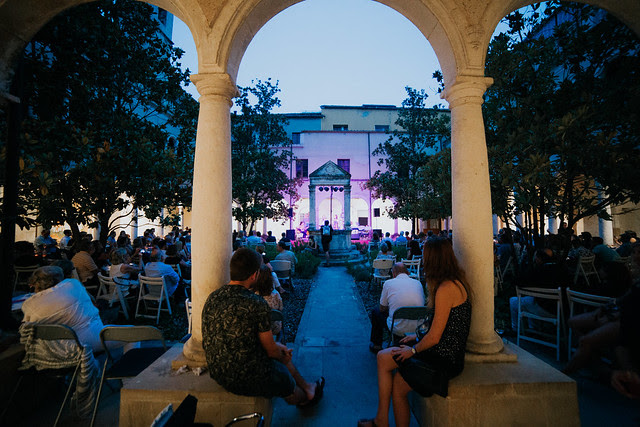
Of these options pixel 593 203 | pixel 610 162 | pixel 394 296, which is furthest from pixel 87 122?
pixel 593 203

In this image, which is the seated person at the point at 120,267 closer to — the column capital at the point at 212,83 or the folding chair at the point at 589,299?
the column capital at the point at 212,83

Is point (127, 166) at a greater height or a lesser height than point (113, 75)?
lesser

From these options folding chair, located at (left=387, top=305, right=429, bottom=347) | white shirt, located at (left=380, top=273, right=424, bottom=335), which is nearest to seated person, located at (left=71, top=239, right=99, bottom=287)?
white shirt, located at (left=380, top=273, right=424, bottom=335)

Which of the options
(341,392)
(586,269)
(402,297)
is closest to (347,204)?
(586,269)

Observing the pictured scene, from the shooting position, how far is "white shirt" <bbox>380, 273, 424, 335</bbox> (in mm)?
3744

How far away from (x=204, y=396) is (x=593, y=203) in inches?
233

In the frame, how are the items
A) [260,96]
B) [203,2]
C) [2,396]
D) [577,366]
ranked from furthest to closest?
1. [260,96]
2. [577,366]
3. [203,2]
4. [2,396]

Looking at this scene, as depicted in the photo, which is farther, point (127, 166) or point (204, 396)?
point (127, 166)

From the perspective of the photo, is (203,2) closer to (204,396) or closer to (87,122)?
(204,396)

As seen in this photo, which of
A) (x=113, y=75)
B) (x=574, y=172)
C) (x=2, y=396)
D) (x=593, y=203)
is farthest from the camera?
(x=113, y=75)

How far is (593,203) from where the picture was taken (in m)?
5.01

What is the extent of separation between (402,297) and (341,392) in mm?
1290

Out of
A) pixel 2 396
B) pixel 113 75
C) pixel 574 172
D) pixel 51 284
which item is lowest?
pixel 2 396

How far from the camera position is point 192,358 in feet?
8.34
